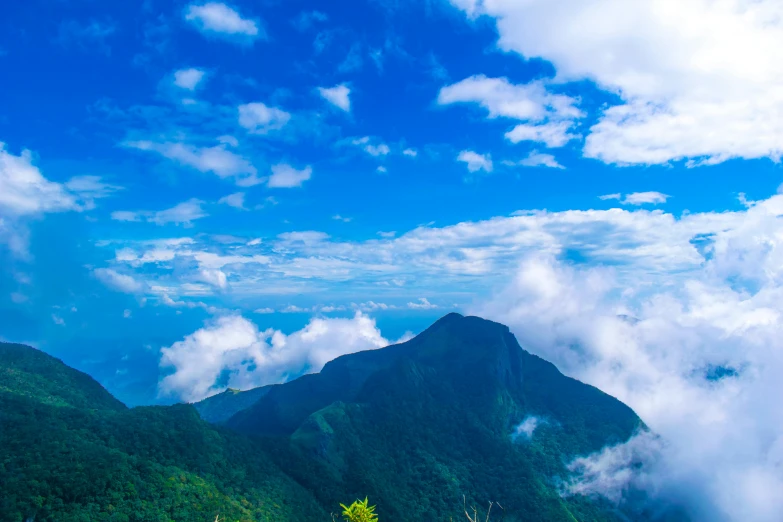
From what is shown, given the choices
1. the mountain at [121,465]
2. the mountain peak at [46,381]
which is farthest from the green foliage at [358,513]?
the mountain peak at [46,381]

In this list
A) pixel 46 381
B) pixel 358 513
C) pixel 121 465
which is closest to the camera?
pixel 358 513

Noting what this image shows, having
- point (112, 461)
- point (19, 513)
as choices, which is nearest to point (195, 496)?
point (112, 461)

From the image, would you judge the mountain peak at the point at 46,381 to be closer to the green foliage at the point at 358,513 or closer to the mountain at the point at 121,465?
the mountain at the point at 121,465

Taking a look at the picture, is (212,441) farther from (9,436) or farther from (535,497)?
(535,497)

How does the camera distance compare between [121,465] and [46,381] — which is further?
[46,381]

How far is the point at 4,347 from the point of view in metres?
184

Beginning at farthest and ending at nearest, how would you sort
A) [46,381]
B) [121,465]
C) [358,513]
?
[46,381] < [121,465] < [358,513]

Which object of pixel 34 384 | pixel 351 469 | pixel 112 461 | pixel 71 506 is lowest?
pixel 351 469

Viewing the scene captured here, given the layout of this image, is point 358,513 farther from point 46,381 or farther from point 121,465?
point 46,381

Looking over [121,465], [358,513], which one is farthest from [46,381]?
[358,513]

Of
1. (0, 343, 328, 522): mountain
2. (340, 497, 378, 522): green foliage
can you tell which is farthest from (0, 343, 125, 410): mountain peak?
(340, 497, 378, 522): green foliage

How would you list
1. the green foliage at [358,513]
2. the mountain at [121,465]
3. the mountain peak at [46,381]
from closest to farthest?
the green foliage at [358,513]
the mountain at [121,465]
the mountain peak at [46,381]

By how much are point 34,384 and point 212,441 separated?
75.7 meters

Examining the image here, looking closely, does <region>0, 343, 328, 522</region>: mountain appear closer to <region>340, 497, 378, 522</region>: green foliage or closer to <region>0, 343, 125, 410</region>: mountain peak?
<region>0, 343, 125, 410</region>: mountain peak
